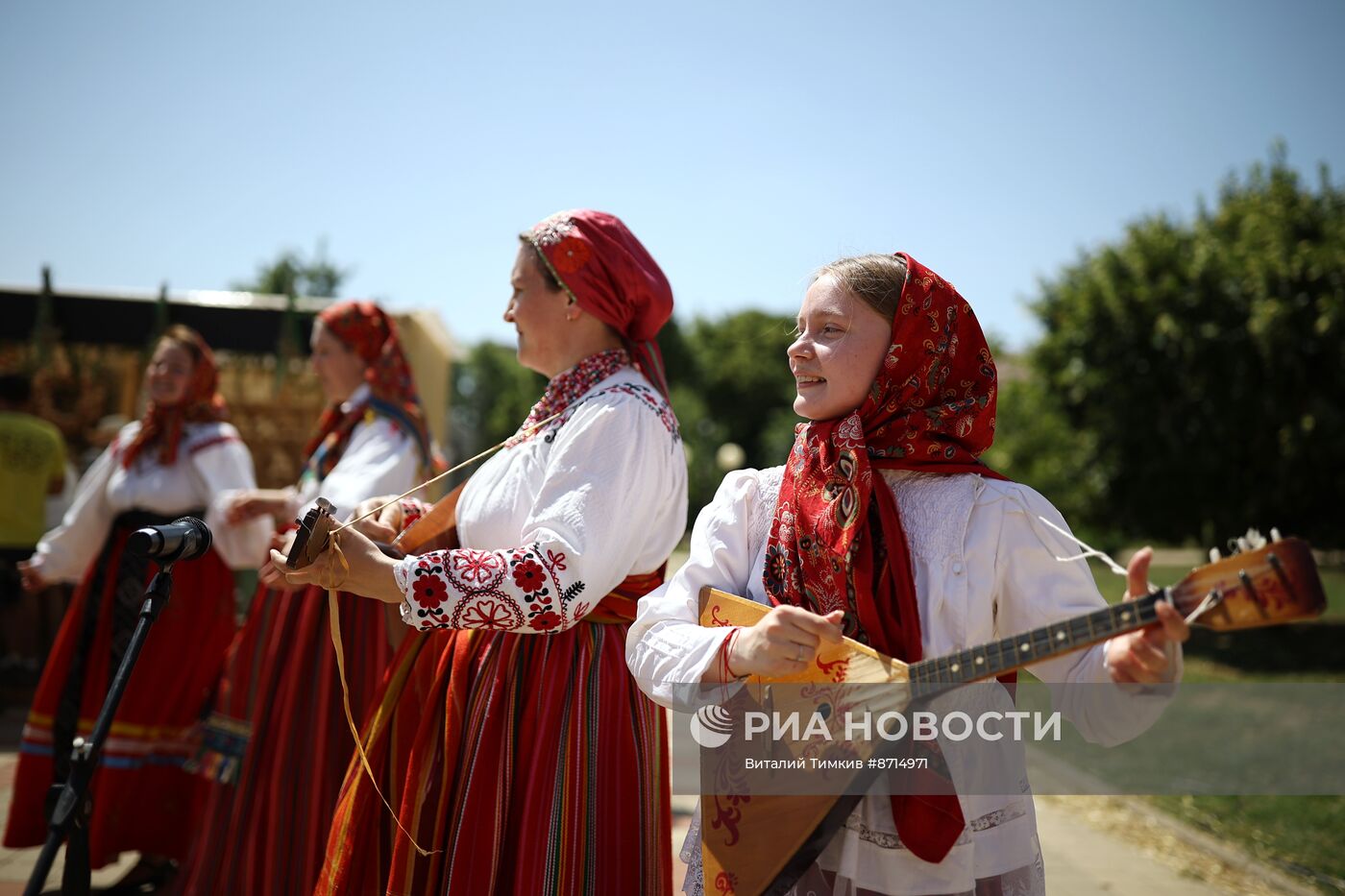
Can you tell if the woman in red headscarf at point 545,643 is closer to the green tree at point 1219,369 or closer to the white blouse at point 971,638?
the white blouse at point 971,638

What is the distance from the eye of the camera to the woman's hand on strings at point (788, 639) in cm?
166

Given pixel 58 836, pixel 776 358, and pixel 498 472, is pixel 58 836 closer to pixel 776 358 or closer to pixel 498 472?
pixel 498 472

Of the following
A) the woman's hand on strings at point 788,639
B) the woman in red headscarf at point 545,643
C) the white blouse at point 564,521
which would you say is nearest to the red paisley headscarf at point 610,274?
the woman in red headscarf at point 545,643

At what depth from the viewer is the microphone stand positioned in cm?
189

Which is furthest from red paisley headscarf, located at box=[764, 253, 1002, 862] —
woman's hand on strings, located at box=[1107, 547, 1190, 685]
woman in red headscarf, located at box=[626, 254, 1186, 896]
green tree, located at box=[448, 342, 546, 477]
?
green tree, located at box=[448, 342, 546, 477]

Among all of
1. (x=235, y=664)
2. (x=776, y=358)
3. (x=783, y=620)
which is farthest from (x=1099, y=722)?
(x=776, y=358)

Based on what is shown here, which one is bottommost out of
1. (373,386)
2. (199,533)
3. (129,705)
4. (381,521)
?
(129,705)

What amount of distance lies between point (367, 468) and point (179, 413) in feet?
4.73

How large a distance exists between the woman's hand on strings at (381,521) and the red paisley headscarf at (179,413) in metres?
2.14

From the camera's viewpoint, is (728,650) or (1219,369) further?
(1219,369)

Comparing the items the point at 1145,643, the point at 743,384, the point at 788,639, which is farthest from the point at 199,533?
the point at 743,384

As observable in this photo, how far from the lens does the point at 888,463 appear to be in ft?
6.32

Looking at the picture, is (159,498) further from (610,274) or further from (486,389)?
(486,389)

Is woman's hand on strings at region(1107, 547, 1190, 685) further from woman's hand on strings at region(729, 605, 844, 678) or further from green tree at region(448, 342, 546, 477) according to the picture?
green tree at region(448, 342, 546, 477)
